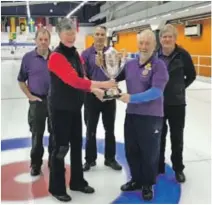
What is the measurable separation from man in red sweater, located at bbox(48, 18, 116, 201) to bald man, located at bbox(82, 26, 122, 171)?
60 centimetres

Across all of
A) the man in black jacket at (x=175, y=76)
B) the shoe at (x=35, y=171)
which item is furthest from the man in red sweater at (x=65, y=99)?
the man in black jacket at (x=175, y=76)

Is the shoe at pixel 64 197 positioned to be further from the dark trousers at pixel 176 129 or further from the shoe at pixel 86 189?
the dark trousers at pixel 176 129

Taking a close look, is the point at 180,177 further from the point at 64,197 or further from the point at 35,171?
the point at 35,171

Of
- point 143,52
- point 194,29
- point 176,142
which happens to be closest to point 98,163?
point 176,142

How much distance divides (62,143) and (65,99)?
14.3 inches

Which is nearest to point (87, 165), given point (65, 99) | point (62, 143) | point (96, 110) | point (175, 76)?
point (96, 110)

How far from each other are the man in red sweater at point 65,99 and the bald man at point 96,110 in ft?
1.96

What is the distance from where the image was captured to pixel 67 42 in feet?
8.41

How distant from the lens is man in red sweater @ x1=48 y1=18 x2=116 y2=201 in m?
2.52

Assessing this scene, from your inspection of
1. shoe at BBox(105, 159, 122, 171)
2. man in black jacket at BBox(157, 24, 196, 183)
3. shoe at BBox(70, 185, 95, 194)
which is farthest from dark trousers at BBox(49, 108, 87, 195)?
man in black jacket at BBox(157, 24, 196, 183)

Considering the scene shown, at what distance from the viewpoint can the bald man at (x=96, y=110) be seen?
3320 millimetres

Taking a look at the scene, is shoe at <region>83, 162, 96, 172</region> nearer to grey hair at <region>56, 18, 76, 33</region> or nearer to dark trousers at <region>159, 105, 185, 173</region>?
dark trousers at <region>159, 105, 185, 173</region>

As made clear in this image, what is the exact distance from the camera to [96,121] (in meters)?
3.48

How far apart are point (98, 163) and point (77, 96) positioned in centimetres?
125
